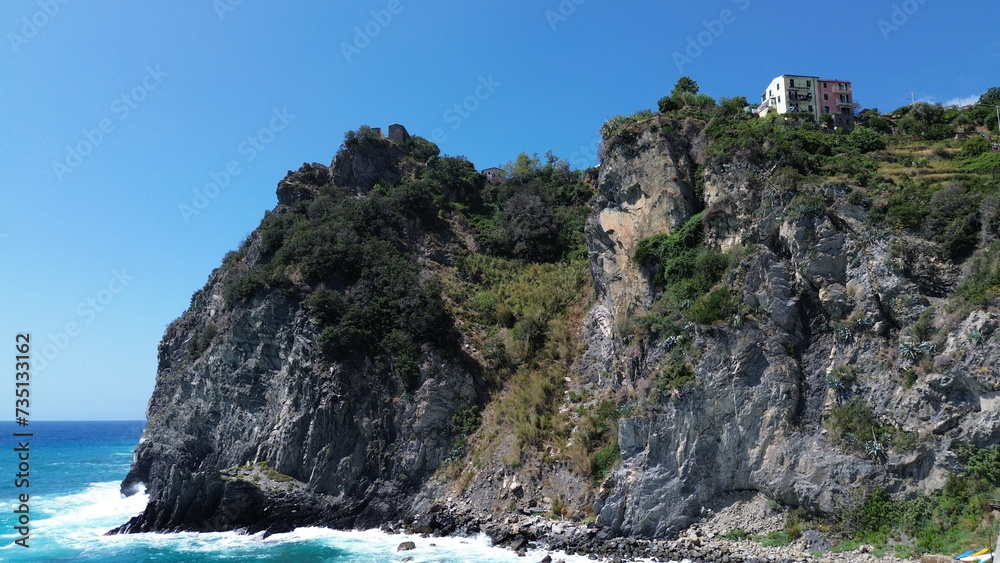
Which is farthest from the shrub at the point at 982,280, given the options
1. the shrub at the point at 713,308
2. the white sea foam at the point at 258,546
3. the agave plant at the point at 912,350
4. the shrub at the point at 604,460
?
the white sea foam at the point at 258,546

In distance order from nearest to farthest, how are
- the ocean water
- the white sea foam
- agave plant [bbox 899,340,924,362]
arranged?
agave plant [bbox 899,340,924,362], the white sea foam, the ocean water

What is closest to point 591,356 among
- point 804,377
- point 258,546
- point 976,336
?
point 804,377

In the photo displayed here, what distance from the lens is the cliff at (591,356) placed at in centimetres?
1969

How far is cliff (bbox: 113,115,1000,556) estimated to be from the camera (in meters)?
19.7

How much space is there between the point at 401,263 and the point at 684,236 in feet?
56.4

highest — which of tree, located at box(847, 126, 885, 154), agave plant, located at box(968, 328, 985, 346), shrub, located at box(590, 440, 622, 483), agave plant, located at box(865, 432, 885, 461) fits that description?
tree, located at box(847, 126, 885, 154)

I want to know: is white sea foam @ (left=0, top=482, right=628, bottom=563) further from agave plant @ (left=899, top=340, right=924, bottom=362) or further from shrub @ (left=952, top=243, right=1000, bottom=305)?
shrub @ (left=952, top=243, right=1000, bottom=305)

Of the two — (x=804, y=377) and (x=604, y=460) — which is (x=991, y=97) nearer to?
(x=804, y=377)

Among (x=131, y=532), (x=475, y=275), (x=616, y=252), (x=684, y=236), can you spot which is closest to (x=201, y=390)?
(x=131, y=532)

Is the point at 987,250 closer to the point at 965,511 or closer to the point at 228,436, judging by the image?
the point at 965,511

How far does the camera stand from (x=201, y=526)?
90.2ft

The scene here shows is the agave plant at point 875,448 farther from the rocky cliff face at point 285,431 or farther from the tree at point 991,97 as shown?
the tree at point 991,97

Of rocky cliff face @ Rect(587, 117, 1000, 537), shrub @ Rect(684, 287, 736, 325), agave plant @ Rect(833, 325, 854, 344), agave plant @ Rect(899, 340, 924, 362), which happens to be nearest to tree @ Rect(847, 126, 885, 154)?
rocky cliff face @ Rect(587, 117, 1000, 537)

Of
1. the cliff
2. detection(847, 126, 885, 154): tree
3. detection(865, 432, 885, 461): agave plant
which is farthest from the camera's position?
detection(847, 126, 885, 154): tree
